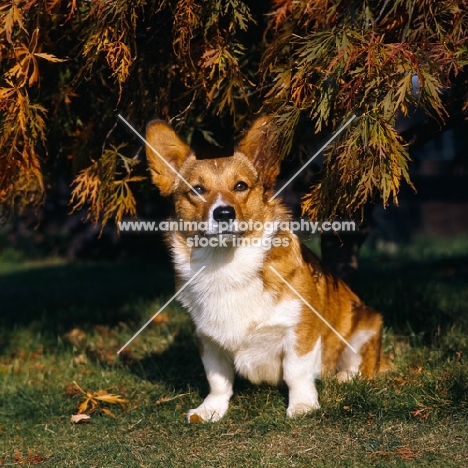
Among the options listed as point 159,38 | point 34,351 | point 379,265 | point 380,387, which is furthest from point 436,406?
point 379,265

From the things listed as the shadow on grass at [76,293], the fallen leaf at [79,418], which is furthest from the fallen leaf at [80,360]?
the fallen leaf at [79,418]

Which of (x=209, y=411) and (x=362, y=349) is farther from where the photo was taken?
(x=362, y=349)

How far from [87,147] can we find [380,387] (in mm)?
2389

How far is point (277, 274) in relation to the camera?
14.6 feet

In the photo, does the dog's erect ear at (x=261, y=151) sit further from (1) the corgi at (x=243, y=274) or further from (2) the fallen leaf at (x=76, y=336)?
(2) the fallen leaf at (x=76, y=336)

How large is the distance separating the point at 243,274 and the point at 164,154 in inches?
36.1

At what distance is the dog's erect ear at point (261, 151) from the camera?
4461 mm

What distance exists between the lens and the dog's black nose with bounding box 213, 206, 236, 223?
13.6ft

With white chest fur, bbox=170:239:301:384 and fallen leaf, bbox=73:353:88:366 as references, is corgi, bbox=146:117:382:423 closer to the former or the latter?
white chest fur, bbox=170:239:301:384

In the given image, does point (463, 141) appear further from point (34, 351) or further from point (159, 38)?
point (34, 351)

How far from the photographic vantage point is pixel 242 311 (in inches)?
173

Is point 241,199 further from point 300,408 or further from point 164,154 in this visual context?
point 300,408

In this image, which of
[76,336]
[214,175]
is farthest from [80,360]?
[214,175]

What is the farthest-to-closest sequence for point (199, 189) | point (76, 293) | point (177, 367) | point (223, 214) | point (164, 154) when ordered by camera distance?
point (76, 293) < point (177, 367) < point (164, 154) < point (199, 189) < point (223, 214)
